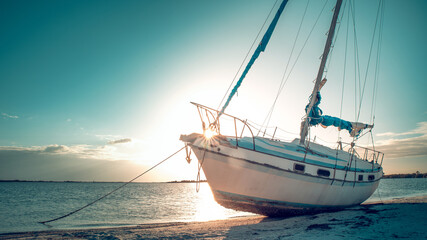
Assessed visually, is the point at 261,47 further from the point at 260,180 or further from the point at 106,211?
the point at 106,211

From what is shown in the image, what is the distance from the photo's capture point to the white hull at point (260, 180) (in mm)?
9344

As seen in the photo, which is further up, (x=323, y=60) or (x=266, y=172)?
(x=323, y=60)

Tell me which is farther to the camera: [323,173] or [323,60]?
[323,60]

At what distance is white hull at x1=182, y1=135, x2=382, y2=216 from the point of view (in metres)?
9.34

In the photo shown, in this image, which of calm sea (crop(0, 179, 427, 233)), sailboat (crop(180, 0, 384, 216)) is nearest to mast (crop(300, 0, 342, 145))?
sailboat (crop(180, 0, 384, 216))

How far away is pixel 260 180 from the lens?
9.48 metres

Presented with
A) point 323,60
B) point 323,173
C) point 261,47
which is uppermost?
point 323,60

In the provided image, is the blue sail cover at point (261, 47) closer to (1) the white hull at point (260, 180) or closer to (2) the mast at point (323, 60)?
(1) the white hull at point (260, 180)

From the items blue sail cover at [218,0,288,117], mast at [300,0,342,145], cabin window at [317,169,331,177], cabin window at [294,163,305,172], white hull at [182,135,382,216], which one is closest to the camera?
white hull at [182,135,382,216]

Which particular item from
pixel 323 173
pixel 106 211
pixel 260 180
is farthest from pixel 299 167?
pixel 106 211

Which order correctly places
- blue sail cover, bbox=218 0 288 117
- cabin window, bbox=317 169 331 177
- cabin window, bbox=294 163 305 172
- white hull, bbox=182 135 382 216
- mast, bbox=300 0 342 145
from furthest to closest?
mast, bbox=300 0 342 145, blue sail cover, bbox=218 0 288 117, cabin window, bbox=317 169 331 177, cabin window, bbox=294 163 305 172, white hull, bbox=182 135 382 216

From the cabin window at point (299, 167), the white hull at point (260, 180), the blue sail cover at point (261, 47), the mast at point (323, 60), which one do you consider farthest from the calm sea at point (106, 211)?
the blue sail cover at point (261, 47)

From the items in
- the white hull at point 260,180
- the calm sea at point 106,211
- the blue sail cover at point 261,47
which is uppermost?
the blue sail cover at point 261,47

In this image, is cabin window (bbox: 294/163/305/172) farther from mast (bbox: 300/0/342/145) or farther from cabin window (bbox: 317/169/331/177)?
mast (bbox: 300/0/342/145)
